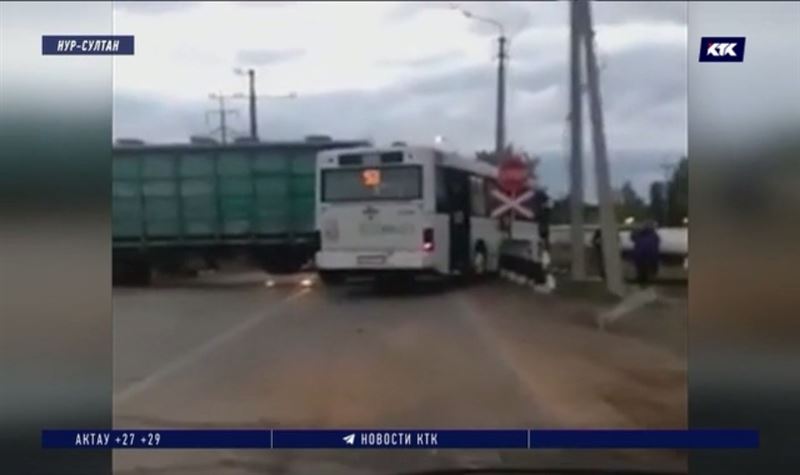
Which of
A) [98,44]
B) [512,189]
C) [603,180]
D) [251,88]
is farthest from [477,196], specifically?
[98,44]

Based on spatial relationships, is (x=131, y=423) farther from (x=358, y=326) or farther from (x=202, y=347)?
(x=358, y=326)

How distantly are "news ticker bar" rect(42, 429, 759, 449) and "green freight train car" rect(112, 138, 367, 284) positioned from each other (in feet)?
1.39

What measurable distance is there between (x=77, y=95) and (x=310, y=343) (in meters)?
0.87

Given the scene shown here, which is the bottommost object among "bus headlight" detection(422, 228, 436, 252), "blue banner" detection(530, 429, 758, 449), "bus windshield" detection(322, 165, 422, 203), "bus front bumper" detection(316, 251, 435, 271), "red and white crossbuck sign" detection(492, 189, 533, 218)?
"blue banner" detection(530, 429, 758, 449)

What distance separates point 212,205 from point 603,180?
3.37ft

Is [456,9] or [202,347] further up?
[456,9]

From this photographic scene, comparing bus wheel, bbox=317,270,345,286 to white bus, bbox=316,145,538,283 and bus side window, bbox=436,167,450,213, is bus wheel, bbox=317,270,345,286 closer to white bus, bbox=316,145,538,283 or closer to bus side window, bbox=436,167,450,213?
white bus, bbox=316,145,538,283

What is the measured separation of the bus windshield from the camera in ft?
9.05

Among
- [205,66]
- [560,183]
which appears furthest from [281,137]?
[560,183]

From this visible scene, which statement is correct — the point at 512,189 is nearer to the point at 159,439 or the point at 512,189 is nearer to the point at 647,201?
the point at 647,201

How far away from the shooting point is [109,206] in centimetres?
272

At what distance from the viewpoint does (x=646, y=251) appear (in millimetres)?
2699

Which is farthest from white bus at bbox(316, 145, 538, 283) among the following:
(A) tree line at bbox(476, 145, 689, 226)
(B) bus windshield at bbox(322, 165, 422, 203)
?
(A) tree line at bbox(476, 145, 689, 226)

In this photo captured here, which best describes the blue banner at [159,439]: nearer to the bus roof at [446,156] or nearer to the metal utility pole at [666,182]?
the bus roof at [446,156]
